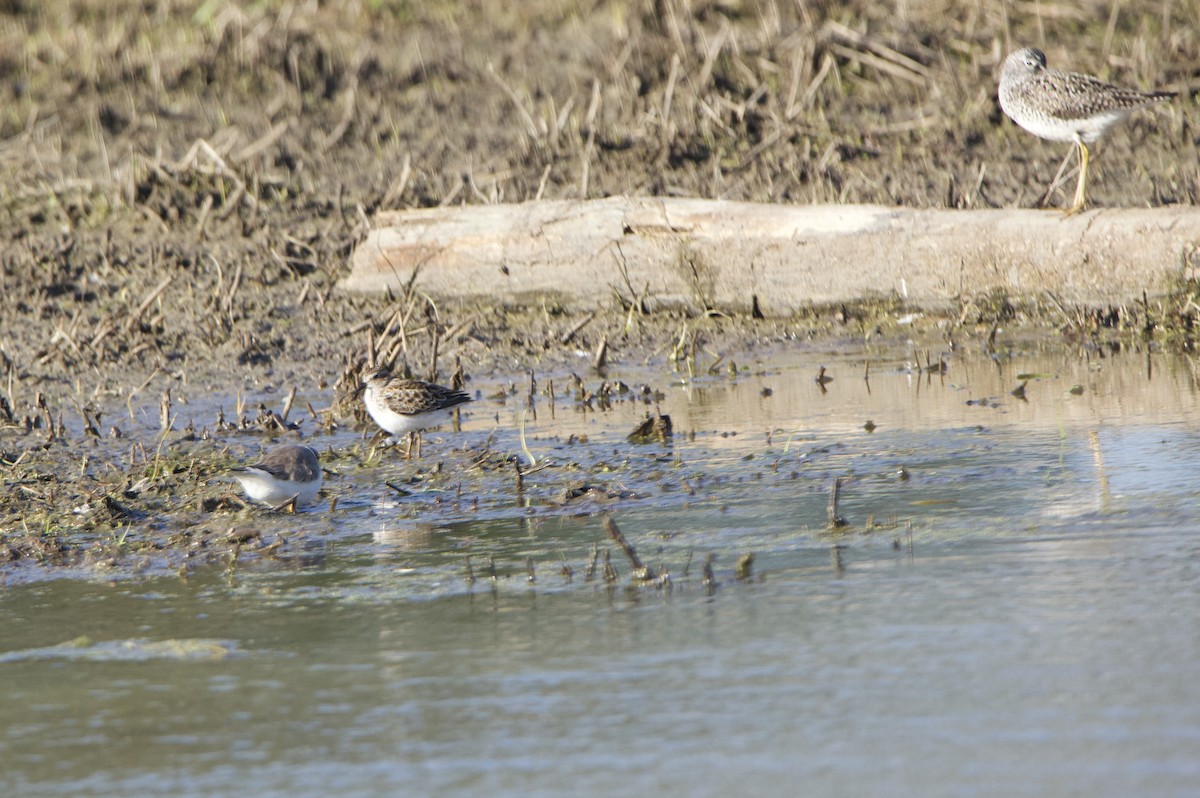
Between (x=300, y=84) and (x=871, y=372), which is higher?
(x=300, y=84)

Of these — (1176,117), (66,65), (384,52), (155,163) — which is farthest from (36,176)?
(1176,117)

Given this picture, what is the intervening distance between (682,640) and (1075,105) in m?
6.48

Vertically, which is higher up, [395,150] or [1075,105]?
[395,150]

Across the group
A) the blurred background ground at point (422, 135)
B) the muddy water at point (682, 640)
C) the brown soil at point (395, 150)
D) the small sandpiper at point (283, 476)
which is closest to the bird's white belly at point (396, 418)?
the muddy water at point (682, 640)

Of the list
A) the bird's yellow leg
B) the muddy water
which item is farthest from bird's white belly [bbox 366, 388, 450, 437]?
the bird's yellow leg

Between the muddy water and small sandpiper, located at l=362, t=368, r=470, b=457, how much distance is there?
0.26 meters

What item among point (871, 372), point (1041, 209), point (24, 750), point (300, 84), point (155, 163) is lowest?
point (24, 750)

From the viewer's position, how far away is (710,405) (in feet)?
28.3

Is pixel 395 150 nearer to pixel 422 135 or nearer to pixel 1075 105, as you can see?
pixel 422 135

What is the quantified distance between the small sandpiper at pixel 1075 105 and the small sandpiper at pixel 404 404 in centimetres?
449

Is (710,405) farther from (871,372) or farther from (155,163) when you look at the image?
(155,163)

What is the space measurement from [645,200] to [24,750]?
662cm

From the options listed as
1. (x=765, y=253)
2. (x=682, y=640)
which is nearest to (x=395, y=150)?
(x=765, y=253)

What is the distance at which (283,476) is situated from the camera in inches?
250
